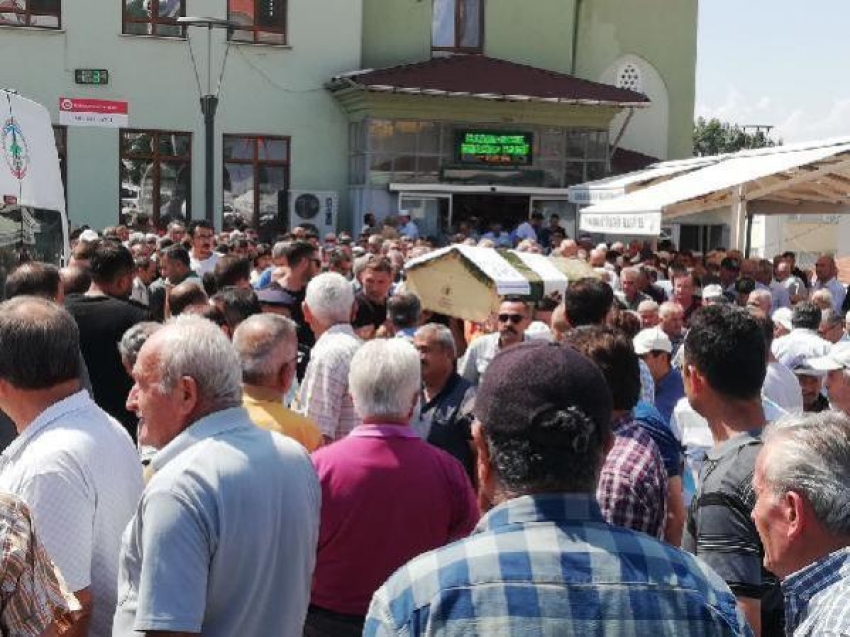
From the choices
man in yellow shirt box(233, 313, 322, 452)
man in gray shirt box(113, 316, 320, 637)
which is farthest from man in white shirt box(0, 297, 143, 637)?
man in yellow shirt box(233, 313, 322, 452)

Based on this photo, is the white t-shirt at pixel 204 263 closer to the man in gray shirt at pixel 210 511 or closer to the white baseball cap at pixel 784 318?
the white baseball cap at pixel 784 318

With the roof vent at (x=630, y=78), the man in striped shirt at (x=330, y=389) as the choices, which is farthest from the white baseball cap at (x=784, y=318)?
the roof vent at (x=630, y=78)

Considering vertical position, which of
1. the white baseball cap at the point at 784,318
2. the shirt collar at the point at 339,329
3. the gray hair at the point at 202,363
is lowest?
the white baseball cap at the point at 784,318

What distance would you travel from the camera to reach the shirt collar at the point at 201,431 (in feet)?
10.3

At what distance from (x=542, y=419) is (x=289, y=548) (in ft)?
4.13

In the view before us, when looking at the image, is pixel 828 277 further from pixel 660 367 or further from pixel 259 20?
pixel 259 20

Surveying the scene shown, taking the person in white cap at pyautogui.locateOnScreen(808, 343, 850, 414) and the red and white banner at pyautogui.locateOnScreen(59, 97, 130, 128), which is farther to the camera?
the red and white banner at pyautogui.locateOnScreen(59, 97, 130, 128)

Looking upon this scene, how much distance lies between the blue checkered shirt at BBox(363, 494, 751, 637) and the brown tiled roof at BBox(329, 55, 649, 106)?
22.8 m

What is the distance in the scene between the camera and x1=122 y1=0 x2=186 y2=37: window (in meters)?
24.7

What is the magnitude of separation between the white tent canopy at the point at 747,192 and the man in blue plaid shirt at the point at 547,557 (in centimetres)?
1277

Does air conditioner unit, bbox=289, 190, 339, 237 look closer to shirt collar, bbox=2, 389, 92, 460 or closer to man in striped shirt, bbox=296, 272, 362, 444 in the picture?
man in striped shirt, bbox=296, 272, 362, 444

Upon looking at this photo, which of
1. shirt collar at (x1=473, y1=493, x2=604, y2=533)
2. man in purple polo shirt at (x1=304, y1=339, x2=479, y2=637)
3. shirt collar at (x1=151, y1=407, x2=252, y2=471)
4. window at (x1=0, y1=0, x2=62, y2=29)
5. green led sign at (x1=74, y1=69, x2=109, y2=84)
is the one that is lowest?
man in purple polo shirt at (x1=304, y1=339, x2=479, y2=637)

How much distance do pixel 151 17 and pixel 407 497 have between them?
22792 millimetres

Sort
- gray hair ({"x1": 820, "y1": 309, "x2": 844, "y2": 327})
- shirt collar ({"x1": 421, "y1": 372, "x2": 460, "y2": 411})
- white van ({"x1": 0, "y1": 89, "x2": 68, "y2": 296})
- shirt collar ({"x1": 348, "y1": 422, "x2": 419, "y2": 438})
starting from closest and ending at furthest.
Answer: shirt collar ({"x1": 348, "y1": 422, "x2": 419, "y2": 438}) → shirt collar ({"x1": 421, "y1": 372, "x2": 460, "y2": 411}) → white van ({"x1": 0, "y1": 89, "x2": 68, "y2": 296}) → gray hair ({"x1": 820, "y1": 309, "x2": 844, "y2": 327})
